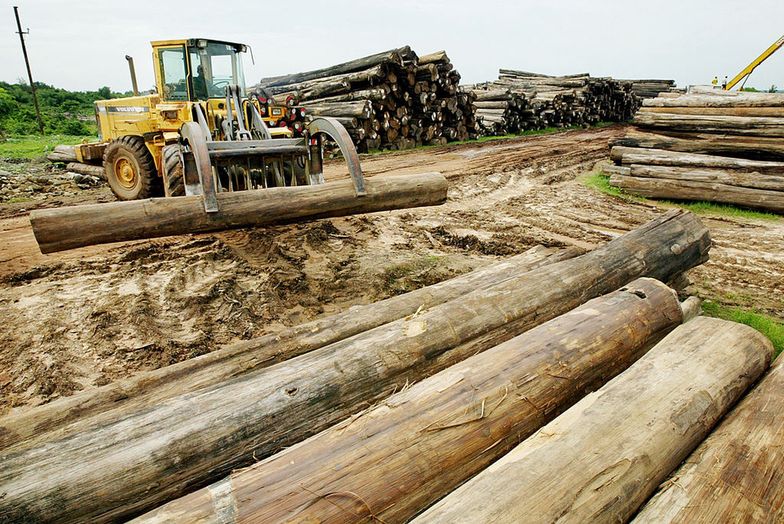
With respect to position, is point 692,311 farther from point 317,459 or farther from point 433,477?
point 317,459

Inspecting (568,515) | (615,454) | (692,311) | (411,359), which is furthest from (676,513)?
(692,311)

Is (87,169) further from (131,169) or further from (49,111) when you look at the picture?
(49,111)

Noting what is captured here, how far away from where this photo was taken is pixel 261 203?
14.0 feet

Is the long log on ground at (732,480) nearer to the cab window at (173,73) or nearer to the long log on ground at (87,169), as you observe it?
the cab window at (173,73)

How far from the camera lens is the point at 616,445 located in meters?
1.84

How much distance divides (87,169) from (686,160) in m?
13.1

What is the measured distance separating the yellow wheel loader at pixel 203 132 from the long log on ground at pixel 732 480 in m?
4.09

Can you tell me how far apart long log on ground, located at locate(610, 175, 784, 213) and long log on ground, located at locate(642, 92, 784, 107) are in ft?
8.62

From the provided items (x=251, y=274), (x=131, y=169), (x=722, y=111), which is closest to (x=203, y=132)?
(x=251, y=274)

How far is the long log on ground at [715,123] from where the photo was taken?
8461 mm

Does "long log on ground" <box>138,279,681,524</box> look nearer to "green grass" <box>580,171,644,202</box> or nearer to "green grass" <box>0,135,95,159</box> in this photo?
"green grass" <box>580,171,644,202</box>

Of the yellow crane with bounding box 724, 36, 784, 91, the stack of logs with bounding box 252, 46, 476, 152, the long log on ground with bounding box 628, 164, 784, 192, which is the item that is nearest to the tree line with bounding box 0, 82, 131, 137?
the stack of logs with bounding box 252, 46, 476, 152

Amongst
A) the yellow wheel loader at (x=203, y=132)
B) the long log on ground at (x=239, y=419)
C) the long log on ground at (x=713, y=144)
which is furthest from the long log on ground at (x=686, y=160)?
the long log on ground at (x=239, y=419)

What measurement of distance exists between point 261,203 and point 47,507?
3.01 meters
